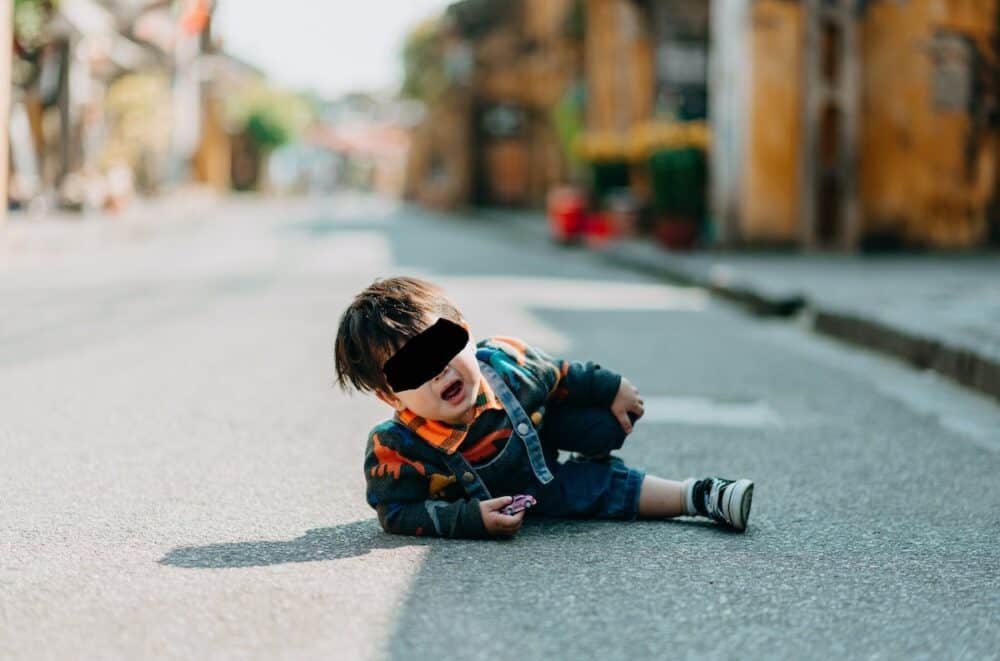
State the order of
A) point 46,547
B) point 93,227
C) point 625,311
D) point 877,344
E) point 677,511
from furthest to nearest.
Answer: point 93,227 < point 625,311 < point 877,344 < point 677,511 < point 46,547

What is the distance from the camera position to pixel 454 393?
328 centimetres

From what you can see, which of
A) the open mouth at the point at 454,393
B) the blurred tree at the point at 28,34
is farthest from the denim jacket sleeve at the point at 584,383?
the blurred tree at the point at 28,34

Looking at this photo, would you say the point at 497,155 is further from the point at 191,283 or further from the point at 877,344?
the point at 877,344

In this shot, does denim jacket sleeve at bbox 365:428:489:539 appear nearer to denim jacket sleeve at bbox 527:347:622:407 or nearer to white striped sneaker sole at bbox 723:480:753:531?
denim jacket sleeve at bbox 527:347:622:407

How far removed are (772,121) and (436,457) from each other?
12.0 meters

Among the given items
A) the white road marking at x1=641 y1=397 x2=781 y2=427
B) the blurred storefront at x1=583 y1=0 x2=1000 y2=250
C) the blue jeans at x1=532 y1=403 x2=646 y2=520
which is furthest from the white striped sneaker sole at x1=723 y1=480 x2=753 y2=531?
the blurred storefront at x1=583 y1=0 x2=1000 y2=250

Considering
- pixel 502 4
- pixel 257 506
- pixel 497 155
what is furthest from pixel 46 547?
pixel 502 4

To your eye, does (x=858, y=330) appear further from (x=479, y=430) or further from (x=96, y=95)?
(x=96, y=95)

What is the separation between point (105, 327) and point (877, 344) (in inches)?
173

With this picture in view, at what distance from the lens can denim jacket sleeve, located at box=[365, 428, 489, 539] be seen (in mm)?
3312

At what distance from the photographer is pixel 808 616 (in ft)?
8.89

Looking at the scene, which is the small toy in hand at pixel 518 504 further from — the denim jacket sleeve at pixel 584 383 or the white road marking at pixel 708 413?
the white road marking at pixel 708 413

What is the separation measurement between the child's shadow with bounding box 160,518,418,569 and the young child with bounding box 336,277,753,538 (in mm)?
71

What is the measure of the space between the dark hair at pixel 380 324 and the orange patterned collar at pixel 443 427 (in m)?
0.16
